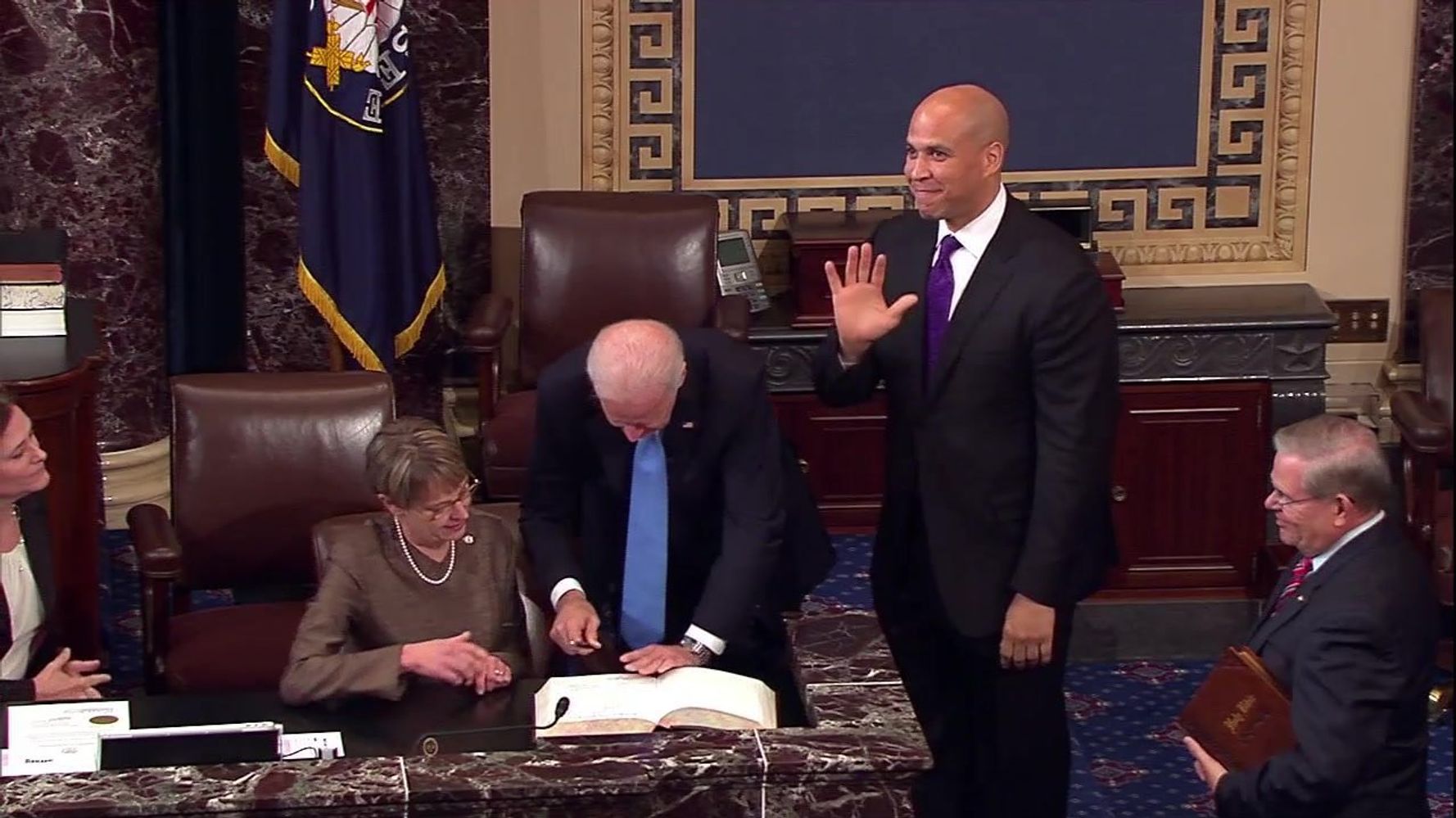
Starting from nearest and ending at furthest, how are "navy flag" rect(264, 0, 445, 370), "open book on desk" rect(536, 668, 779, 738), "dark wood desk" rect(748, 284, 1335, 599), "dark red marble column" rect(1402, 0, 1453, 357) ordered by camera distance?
1. "open book on desk" rect(536, 668, 779, 738)
2. "dark wood desk" rect(748, 284, 1335, 599)
3. "navy flag" rect(264, 0, 445, 370)
4. "dark red marble column" rect(1402, 0, 1453, 357)

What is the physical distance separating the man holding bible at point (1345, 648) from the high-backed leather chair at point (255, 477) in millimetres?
2061

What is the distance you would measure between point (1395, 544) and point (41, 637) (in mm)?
2558

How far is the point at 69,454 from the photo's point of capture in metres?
5.00

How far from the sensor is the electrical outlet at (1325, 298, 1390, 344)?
6836 millimetres

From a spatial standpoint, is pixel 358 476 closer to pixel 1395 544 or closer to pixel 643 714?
pixel 643 714

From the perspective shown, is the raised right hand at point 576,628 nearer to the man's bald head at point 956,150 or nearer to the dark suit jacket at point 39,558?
the man's bald head at point 956,150

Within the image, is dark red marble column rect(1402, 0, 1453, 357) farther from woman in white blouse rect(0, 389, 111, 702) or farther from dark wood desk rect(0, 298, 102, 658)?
woman in white blouse rect(0, 389, 111, 702)

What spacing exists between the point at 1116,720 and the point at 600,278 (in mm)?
1811

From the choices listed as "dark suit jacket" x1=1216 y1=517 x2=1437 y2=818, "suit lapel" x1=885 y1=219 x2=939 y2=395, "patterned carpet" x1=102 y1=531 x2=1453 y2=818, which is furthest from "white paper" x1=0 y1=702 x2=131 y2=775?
"patterned carpet" x1=102 y1=531 x2=1453 y2=818

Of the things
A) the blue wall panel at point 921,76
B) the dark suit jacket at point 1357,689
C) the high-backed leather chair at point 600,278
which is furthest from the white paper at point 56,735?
the blue wall panel at point 921,76

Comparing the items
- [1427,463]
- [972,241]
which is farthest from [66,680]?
[1427,463]

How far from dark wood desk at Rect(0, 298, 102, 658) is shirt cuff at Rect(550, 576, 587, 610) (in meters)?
1.31

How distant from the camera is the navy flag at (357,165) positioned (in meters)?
6.21

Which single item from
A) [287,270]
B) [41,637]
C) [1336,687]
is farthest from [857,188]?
[1336,687]
